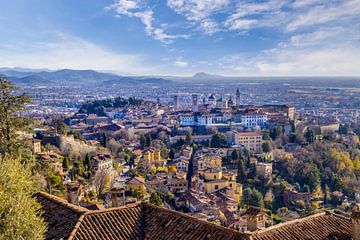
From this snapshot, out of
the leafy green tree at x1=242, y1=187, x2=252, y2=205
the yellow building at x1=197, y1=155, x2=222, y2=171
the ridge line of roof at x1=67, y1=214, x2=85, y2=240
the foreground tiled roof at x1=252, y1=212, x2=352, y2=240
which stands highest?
the ridge line of roof at x1=67, y1=214, x2=85, y2=240

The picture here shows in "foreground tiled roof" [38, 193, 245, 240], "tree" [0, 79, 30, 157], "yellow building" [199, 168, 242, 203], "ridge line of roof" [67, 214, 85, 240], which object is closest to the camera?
"ridge line of roof" [67, 214, 85, 240]

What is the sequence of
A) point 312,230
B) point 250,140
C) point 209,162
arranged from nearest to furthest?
point 312,230
point 209,162
point 250,140

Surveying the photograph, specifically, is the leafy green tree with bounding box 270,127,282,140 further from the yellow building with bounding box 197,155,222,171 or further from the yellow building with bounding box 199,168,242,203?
the yellow building with bounding box 199,168,242,203

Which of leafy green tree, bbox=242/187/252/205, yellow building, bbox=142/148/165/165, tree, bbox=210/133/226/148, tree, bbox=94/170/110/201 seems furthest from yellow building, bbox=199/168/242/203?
tree, bbox=210/133/226/148

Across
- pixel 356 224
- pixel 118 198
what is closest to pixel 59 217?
pixel 118 198

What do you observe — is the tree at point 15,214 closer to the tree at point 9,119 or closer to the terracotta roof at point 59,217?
the terracotta roof at point 59,217

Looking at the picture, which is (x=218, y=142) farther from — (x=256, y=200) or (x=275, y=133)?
(x=256, y=200)

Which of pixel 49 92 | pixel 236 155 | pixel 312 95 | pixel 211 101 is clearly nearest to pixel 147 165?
pixel 236 155
